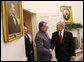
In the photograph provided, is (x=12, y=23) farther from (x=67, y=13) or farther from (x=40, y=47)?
(x=67, y=13)

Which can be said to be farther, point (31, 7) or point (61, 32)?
point (31, 7)

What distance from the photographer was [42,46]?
3.46m

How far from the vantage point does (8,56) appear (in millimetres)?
2217

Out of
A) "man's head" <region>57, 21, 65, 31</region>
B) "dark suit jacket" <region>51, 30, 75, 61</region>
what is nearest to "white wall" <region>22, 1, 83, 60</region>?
"man's head" <region>57, 21, 65, 31</region>

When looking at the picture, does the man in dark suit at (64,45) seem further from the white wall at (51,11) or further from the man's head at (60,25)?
the white wall at (51,11)

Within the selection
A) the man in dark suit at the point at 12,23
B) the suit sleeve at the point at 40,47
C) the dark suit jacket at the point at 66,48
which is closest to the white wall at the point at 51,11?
the dark suit jacket at the point at 66,48

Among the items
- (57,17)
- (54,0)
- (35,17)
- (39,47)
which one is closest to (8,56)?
(39,47)

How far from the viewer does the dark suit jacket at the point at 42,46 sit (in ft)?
11.4

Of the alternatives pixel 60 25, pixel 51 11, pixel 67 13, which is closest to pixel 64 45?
pixel 60 25

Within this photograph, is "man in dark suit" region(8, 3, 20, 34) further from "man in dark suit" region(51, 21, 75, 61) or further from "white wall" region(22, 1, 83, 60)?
"white wall" region(22, 1, 83, 60)

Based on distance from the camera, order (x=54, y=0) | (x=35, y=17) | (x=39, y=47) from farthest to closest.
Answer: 1. (x=54, y=0)
2. (x=35, y=17)
3. (x=39, y=47)

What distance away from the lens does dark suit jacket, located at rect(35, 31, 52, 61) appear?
11.4 feet

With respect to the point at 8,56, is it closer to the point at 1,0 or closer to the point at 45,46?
the point at 1,0

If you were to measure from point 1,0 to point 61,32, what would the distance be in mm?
2428
